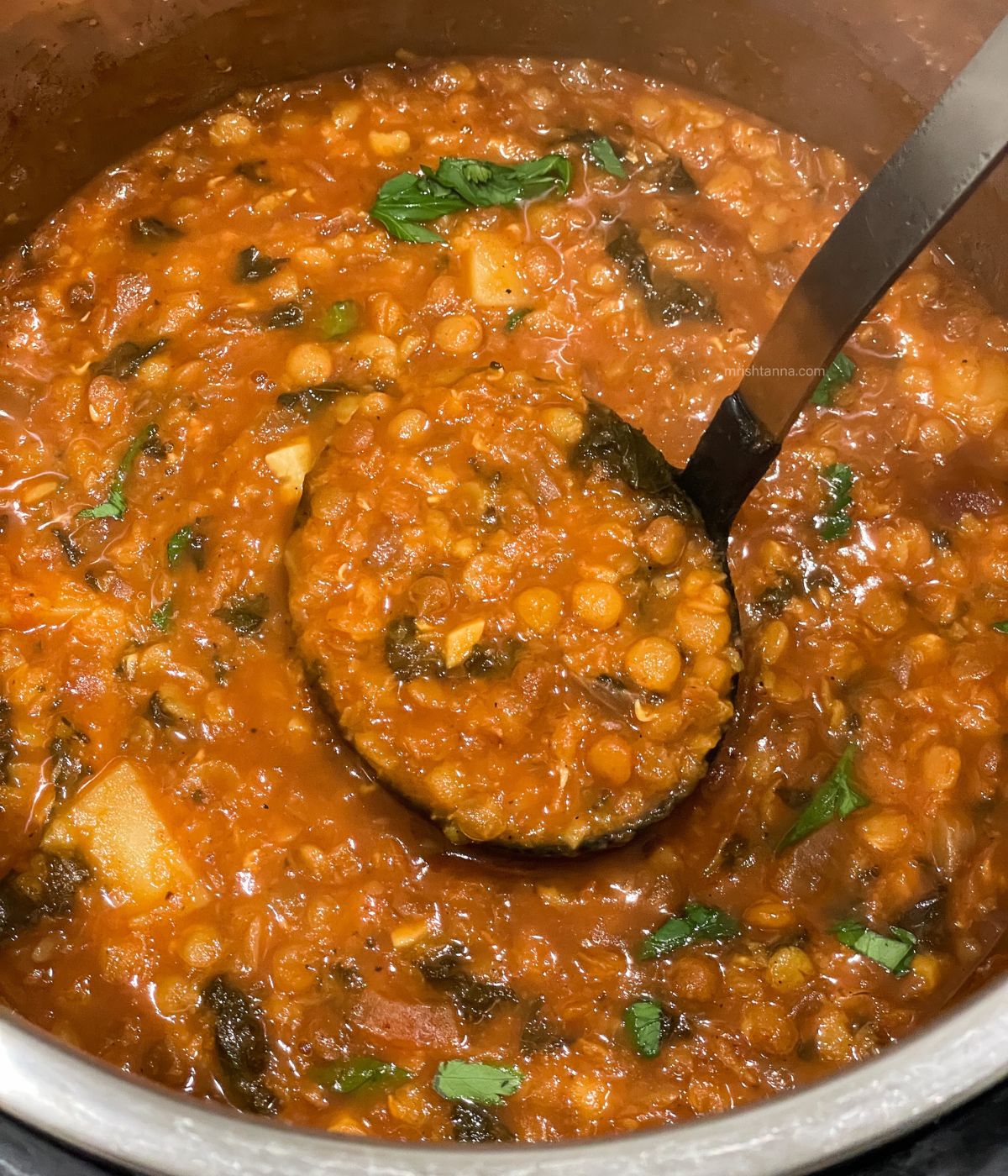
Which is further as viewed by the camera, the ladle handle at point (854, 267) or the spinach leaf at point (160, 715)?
the spinach leaf at point (160, 715)

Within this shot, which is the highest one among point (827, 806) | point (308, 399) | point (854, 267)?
point (854, 267)

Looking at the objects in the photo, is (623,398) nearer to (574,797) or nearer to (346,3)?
(574,797)

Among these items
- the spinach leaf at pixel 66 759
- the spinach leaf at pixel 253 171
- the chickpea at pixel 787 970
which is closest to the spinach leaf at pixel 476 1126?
the chickpea at pixel 787 970

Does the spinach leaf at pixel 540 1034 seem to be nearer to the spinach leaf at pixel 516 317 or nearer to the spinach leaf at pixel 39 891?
the spinach leaf at pixel 39 891

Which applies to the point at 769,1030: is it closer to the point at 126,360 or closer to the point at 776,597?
the point at 776,597

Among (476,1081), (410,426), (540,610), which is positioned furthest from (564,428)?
(476,1081)

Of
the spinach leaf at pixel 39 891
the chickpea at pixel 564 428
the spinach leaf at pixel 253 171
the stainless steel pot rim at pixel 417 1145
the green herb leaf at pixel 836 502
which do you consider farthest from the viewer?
the spinach leaf at pixel 253 171

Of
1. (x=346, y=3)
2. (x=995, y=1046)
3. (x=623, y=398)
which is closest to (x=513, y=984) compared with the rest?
(x=995, y=1046)
